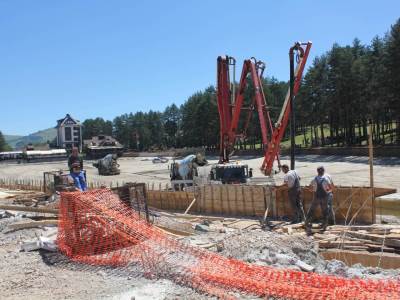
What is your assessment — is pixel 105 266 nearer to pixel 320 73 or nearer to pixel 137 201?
pixel 137 201

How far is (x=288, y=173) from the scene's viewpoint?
1423 centimetres

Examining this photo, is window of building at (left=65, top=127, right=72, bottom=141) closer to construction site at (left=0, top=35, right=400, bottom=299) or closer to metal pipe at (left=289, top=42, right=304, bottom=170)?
metal pipe at (left=289, top=42, right=304, bottom=170)

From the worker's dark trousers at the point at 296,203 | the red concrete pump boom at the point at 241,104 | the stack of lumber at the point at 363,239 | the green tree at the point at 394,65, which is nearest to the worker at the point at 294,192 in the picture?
the worker's dark trousers at the point at 296,203

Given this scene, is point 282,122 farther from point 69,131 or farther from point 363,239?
point 69,131

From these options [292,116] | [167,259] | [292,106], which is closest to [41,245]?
[167,259]

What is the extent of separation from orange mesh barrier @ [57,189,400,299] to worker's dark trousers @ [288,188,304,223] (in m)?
4.79

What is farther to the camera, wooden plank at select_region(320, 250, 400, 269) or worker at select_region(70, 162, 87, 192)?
worker at select_region(70, 162, 87, 192)

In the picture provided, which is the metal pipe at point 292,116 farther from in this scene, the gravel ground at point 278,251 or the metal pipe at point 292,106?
the gravel ground at point 278,251

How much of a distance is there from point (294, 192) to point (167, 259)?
251 inches

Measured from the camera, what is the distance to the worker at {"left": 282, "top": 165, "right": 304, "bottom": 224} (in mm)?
14055

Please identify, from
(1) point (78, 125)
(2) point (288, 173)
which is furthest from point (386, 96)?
(1) point (78, 125)

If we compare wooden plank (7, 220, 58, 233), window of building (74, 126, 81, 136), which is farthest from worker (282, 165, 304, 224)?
window of building (74, 126, 81, 136)

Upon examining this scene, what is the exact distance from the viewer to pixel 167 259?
28.8 feet

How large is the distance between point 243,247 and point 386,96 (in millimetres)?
40214
